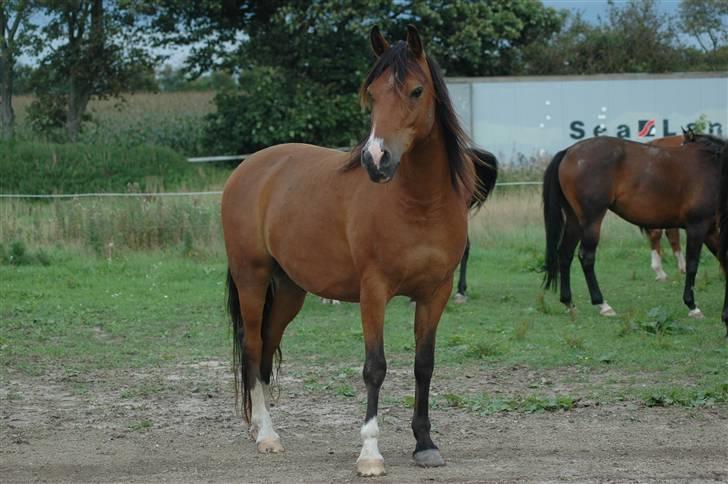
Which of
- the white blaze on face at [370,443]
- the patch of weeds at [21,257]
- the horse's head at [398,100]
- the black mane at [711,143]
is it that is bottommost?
the patch of weeds at [21,257]

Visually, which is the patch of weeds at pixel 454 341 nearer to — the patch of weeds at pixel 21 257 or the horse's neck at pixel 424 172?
the horse's neck at pixel 424 172

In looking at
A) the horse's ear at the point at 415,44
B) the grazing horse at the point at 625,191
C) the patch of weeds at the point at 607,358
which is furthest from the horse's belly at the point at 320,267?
the grazing horse at the point at 625,191

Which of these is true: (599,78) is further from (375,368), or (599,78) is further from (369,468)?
(369,468)

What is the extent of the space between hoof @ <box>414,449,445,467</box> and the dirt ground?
0.07 metres

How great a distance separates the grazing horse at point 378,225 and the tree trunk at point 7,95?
21471mm

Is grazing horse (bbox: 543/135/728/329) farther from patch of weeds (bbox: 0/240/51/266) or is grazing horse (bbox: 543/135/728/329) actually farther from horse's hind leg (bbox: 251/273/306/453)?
patch of weeds (bbox: 0/240/51/266)

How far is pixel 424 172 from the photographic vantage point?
5215 mm

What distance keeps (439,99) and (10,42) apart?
2226 cm

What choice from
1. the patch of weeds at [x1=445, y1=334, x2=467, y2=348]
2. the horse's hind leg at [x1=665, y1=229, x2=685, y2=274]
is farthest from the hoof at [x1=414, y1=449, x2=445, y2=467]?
the horse's hind leg at [x1=665, y1=229, x2=685, y2=274]

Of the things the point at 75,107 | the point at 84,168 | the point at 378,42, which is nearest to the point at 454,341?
the point at 378,42

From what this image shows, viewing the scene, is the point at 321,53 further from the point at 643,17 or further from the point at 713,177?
the point at 713,177

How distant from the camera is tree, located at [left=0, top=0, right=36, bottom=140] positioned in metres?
24.9

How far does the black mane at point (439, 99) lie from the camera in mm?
5004

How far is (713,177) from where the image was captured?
1147cm
